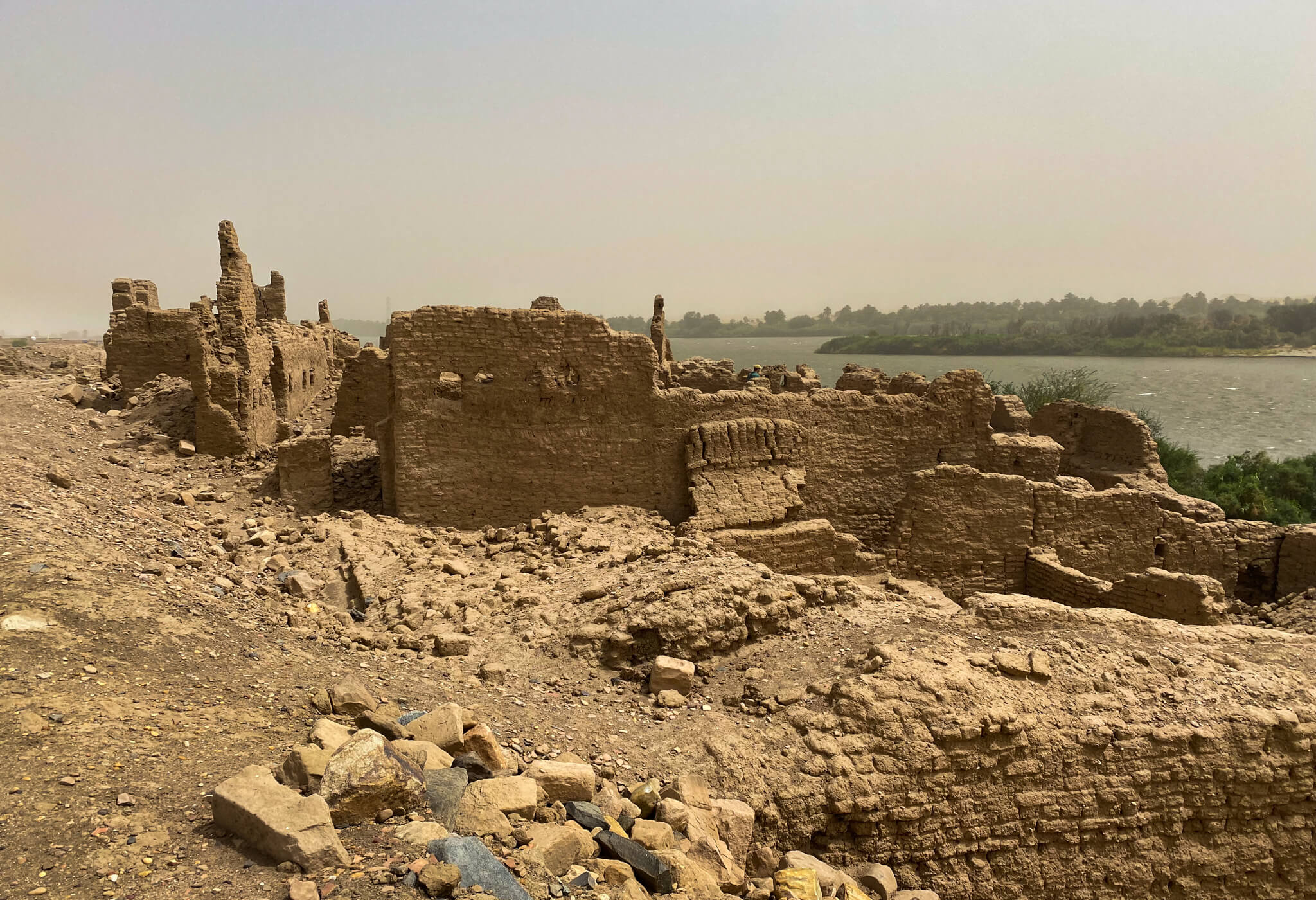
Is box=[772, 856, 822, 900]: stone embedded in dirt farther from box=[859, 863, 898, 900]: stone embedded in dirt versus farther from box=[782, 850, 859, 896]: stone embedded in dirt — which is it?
box=[859, 863, 898, 900]: stone embedded in dirt

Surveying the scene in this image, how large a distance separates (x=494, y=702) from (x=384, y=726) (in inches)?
55.9

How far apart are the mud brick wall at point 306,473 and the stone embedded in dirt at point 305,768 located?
7068 mm

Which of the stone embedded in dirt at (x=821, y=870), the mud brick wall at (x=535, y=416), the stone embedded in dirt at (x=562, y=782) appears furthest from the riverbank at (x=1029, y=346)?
the stone embedded in dirt at (x=562, y=782)

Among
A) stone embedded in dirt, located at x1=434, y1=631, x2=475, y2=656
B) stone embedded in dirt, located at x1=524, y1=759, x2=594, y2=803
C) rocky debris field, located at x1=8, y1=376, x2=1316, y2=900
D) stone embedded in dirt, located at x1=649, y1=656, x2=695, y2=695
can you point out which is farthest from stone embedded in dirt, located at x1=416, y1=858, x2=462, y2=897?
stone embedded in dirt, located at x1=434, y1=631, x2=475, y2=656

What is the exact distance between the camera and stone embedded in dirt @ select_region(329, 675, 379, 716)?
14.4ft

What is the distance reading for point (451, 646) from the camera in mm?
6398

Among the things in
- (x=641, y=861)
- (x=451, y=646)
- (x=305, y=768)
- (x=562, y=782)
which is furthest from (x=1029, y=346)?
(x=305, y=768)

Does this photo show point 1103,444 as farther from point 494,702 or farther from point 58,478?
point 58,478

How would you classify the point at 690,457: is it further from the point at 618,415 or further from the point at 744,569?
the point at 744,569

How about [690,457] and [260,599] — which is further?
[690,457]

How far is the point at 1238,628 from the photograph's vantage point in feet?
21.8

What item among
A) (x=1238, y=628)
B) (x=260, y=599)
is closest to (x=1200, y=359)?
(x=1238, y=628)

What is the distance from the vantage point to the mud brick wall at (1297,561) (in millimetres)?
10875

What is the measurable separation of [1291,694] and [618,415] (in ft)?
25.0
